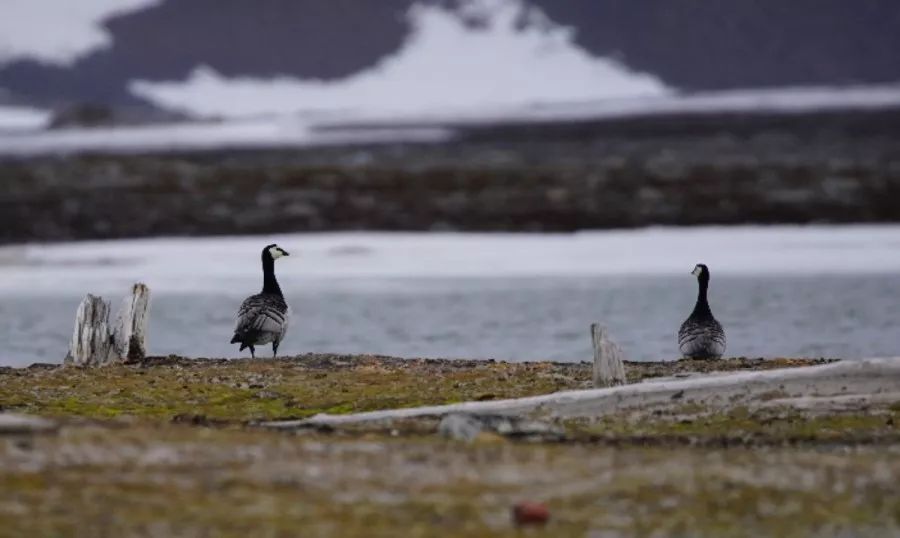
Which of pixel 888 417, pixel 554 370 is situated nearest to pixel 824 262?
pixel 554 370

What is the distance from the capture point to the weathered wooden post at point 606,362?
20.4m

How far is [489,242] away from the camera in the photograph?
6166 centimetres

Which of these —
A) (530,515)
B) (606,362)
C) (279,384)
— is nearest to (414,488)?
(530,515)

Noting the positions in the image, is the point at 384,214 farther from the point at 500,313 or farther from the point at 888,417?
the point at 888,417

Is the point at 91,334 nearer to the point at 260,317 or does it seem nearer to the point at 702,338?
the point at 260,317

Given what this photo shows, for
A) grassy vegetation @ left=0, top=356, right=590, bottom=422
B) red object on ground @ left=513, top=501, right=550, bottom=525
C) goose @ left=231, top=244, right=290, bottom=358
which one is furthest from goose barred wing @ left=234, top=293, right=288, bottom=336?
red object on ground @ left=513, top=501, right=550, bottom=525

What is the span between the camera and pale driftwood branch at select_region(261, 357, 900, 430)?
1867 cm

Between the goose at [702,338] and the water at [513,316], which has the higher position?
the water at [513,316]

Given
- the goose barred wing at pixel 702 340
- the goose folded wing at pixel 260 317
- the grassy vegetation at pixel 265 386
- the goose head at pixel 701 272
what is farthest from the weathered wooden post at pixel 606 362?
the goose folded wing at pixel 260 317

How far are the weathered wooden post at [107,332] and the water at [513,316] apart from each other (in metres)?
6.18

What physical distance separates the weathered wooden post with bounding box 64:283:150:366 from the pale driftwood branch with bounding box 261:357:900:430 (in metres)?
8.15

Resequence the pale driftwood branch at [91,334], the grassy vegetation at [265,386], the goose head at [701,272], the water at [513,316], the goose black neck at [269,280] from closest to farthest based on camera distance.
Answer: the grassy vegetation at [265,386]
the pale driftwood branch at [91,334]
the goose head at [701,272]
the goose black neck at [269,280]
the water at [513,316]

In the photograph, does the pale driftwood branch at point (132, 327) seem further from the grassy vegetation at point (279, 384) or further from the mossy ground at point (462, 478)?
the mossy ground at point (462, 478)

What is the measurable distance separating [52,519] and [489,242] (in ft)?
164
